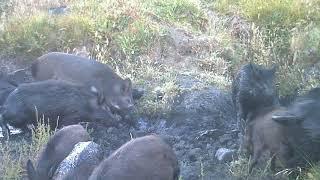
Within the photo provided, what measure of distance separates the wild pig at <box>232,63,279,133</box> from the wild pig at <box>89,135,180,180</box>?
1.66 metres

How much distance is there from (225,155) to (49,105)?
2.29m

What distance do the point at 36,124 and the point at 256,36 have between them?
3434 millimetres

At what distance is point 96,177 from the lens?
517 cm

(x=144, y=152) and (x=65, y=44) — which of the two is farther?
(x=65, y=44)

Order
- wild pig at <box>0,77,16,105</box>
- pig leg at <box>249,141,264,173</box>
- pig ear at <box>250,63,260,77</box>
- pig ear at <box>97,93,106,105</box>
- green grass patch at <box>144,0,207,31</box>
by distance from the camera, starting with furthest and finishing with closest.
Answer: green grass patch at <box>144,0,207,31</box> → wild pig at <box>0,77,16,105</box> → pig ear at <box>97,93,106,105</box> → pig ear at <box>250,63,260,77</box> → pig leg at <box>249,141,264,173</box>

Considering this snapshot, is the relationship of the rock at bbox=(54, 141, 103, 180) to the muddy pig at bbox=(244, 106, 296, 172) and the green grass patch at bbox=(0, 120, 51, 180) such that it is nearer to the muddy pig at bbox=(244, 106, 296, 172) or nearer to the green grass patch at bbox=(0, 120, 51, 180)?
the green grass patch at bbox=(0, 120, 51, 180)

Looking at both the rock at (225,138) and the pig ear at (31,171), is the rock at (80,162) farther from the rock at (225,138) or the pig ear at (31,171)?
the rock at (225,138)

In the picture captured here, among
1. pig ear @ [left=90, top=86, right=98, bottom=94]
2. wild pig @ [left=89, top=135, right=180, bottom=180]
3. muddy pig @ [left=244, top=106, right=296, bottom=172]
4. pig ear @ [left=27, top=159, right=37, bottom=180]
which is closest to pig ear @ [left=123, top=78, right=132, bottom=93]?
pig ear @ [left=90, top=86, right=98, bottom=94]

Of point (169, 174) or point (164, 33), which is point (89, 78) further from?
point (169, 174)

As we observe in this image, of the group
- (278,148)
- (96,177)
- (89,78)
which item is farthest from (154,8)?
(96,177)

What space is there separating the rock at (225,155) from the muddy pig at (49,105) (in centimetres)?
171

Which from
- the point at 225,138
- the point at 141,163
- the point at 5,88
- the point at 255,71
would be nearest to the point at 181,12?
the point at 5,88

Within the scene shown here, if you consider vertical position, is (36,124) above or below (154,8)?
below

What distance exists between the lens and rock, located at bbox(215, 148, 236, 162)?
269 inches
